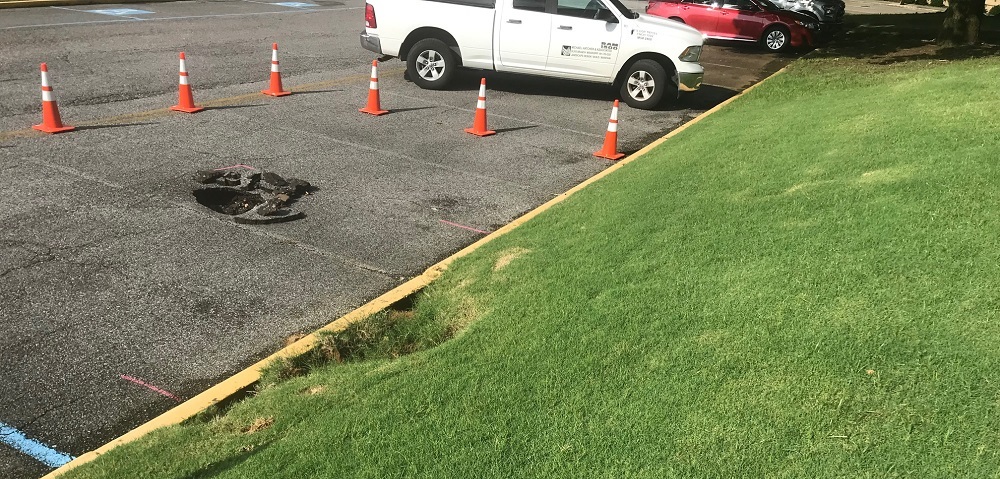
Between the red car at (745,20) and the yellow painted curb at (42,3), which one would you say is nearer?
the yellow painted curb at (42,3)

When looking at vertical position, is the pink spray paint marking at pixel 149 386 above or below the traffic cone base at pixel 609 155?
below

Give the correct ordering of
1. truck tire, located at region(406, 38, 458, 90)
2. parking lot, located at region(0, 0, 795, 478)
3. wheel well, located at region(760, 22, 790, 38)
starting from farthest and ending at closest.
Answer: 1. wheel well, located at region(760, 22, 790, 38)
2. truck tire, located at region(406, 38, 458, 90)
3. parking lot, located at region(0, 0, 795, 478)

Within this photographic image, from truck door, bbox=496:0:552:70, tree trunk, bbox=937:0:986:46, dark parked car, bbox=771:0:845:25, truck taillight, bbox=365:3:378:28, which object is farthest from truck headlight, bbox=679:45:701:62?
dark parked car, bbox=771:0:845:25

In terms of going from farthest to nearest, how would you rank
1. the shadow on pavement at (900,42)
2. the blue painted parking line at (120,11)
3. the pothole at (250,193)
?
the blue painted parking line at (120,11)
the shadow on pavement at (900,42)
the pothole at (250,193)

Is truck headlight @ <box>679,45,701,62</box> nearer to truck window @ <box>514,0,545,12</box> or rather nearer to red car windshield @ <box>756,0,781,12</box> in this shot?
truck window @ <box>514,0,545,12</box>

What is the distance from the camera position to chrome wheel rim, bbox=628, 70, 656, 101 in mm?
13531

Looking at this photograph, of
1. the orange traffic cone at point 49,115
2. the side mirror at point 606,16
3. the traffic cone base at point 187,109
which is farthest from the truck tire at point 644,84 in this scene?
the orange traffic cone at point 49,115

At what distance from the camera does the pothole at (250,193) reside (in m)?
7.78

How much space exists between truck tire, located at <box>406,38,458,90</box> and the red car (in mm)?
9778

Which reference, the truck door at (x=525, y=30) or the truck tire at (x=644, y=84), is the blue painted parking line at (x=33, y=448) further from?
the truck tire at (x=644, y=84)

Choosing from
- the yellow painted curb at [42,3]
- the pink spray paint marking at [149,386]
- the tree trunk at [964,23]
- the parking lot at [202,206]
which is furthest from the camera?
the yellow painted curb at [42,3]

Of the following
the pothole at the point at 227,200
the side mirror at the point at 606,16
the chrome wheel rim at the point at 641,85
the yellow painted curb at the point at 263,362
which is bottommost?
the yellow painted curb at the point at 263,362

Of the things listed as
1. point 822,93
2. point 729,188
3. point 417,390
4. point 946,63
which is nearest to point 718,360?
point 417,390

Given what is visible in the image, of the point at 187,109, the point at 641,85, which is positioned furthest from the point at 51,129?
the point at 641,85
